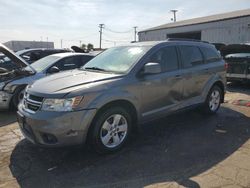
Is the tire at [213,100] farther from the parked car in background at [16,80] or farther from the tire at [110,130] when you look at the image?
the parked car in background at [16,80]

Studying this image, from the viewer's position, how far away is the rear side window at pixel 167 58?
5552mm

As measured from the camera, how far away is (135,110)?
508cm

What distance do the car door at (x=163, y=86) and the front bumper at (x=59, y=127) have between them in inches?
46.8

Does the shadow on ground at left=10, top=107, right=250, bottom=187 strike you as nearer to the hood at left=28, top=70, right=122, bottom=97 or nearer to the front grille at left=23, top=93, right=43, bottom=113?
the front grille at left=23, top=93, right=43, bottom=113

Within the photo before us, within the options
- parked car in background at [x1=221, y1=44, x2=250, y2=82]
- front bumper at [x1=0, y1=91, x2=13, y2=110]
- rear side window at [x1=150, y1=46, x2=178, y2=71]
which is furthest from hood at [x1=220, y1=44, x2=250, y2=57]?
front bumper at [x1=0, y1=91, x2=13, y2=110]

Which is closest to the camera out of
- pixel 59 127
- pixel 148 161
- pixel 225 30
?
pixel 59 127

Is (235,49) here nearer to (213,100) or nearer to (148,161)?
(213,100)

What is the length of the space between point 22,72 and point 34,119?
3.73 meters

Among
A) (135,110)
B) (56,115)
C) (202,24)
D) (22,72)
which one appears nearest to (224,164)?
(135,110)

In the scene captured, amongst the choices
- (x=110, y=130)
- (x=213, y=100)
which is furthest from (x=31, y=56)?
(x=110, y=130)

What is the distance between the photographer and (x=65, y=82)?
4738 mm

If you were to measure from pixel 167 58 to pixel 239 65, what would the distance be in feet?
20.7

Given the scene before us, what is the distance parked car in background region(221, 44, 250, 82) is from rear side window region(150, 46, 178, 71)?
19.5 feet

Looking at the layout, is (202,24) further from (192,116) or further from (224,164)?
(224,164)
